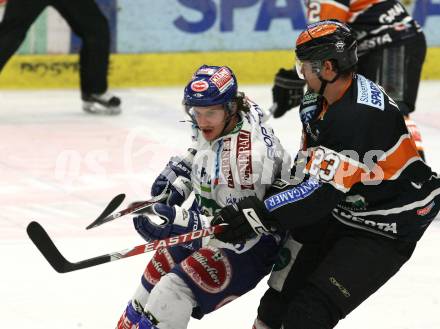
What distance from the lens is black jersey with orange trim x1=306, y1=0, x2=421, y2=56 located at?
4984 mm

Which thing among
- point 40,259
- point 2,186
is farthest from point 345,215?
point 2,186

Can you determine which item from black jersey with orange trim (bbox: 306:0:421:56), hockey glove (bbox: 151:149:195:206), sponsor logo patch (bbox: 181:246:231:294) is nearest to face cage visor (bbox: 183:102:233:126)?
hockey glove (bbox: 151:149:195:206)

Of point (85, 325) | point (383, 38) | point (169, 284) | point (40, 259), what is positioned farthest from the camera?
point (383, 38)

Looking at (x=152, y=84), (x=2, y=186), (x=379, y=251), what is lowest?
(x=152, y=84)

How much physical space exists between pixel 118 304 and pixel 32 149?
2.40 metres

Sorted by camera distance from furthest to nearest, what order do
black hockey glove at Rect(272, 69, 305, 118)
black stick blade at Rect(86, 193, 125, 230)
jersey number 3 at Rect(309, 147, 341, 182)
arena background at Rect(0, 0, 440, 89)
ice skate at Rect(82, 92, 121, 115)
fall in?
arena background at Rect(0, 0, 440, 89), ice skate at Rect(82, 92, 121, 115), black hockey glove at Rect(272, 69, 305, 118), black stick blade at Rect(86, 193, 125, 230), jersey number 3 at Rect(309, 147, 341, 182)

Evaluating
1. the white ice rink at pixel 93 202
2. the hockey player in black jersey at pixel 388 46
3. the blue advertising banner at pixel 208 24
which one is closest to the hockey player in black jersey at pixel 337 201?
the white ice rink at pixel 93 202

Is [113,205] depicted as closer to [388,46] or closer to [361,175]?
[361,175]

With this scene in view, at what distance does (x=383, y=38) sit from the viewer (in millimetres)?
5074

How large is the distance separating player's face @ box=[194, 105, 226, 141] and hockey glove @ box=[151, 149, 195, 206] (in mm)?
273

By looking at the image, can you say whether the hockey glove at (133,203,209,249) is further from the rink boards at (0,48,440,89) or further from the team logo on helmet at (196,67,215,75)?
the rink boards at (0,48,440,89)

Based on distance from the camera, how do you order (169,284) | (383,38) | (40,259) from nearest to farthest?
(169,284) < (40,259) < (383,38)

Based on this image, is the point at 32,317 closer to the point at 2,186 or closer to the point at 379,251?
the point at 379,251

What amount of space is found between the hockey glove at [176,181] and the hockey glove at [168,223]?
0.86 feet
